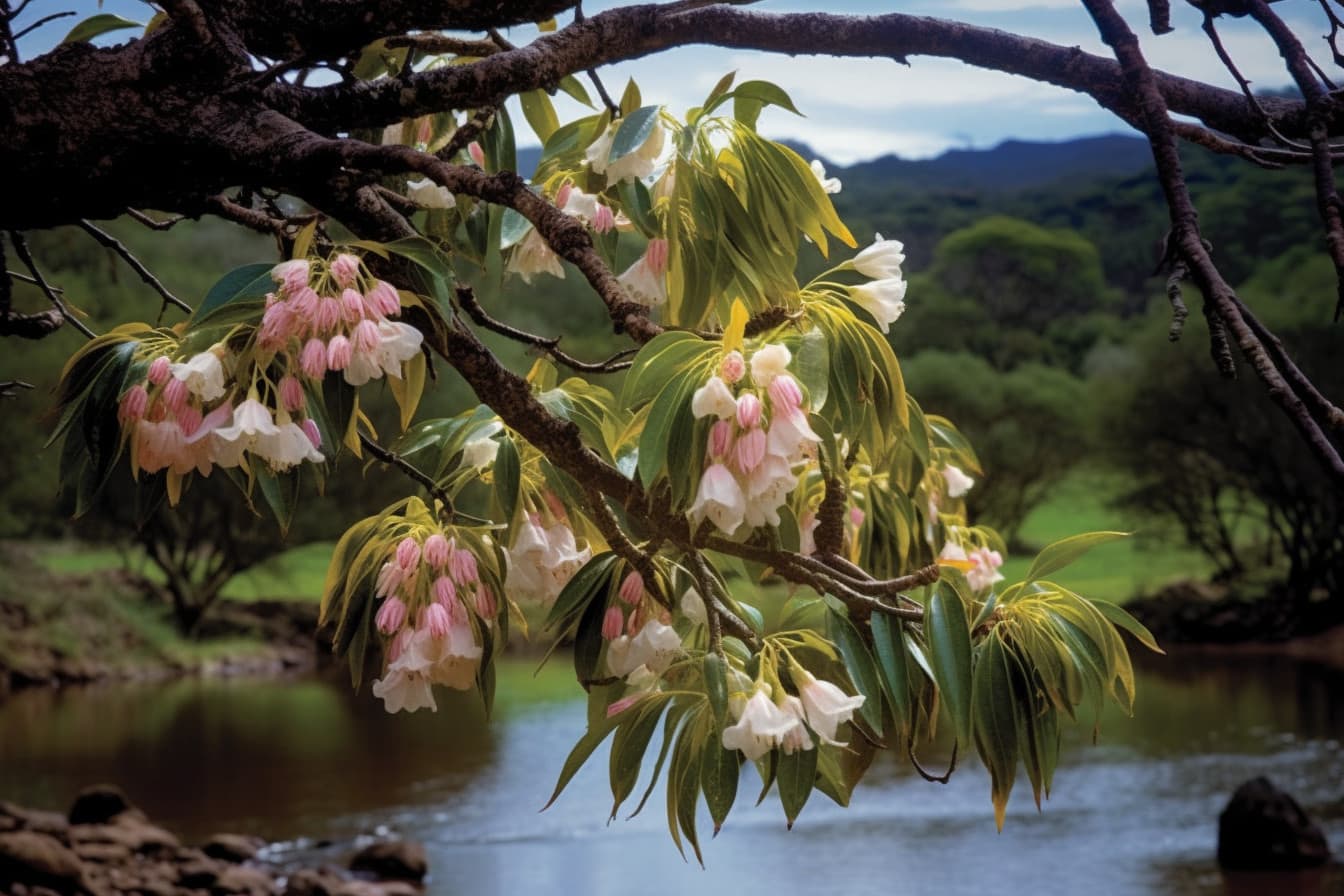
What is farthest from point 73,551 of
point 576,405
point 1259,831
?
point 576,405

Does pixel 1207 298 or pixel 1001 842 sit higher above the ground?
pixel 1207 298

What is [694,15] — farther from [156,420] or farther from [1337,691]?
[1337,691]

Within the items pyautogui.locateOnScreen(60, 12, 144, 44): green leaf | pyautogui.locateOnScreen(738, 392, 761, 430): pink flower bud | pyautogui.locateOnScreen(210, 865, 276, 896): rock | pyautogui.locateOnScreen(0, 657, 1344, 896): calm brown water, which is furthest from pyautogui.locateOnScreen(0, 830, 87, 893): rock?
pyautogui.locateOnScreen(738, 392, 761, 430): pink flower bud

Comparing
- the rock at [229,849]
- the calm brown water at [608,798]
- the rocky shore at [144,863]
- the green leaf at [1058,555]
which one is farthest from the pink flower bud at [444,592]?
the rock at [229,849]

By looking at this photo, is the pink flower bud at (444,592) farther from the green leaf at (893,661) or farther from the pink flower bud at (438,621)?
the green leaf at (893,661)

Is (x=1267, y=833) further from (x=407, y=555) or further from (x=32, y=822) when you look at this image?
(x=407, y=555)

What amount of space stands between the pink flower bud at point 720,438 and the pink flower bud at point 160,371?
400mm

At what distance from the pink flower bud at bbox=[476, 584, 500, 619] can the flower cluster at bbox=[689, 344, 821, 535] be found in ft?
1.14

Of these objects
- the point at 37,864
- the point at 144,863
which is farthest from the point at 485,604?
the point at 144,863

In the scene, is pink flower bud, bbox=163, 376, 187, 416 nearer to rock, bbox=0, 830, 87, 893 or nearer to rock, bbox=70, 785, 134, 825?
rock, bbox=0, 830, 87, 893

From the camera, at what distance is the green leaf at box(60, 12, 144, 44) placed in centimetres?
139

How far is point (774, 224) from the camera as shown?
43.2 inches

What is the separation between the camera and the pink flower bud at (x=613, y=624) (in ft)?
4.05

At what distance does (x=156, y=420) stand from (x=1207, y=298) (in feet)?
2.34
